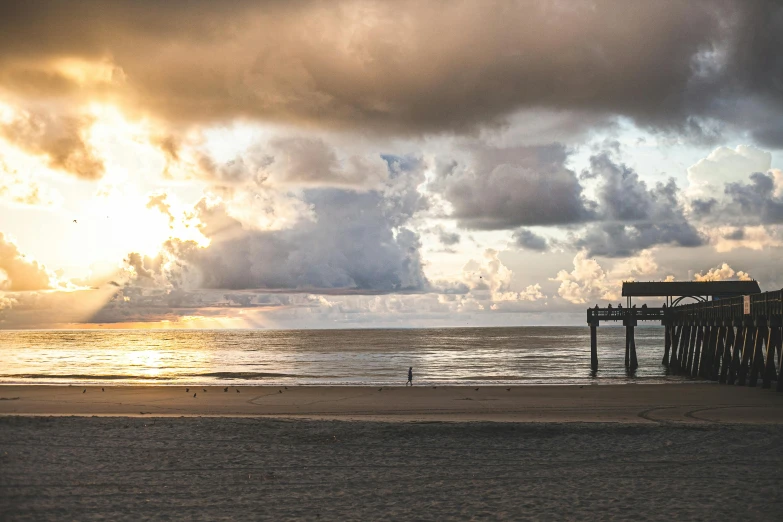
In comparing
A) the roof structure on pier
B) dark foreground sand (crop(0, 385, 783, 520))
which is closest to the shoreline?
dark foreground sand (crop(0, 385, 783, 520))

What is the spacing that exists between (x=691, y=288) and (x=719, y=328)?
2011 centimetres

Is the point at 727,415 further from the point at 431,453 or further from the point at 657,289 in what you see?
the point at 657,289

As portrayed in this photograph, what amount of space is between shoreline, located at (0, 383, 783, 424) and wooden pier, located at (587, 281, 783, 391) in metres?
1.61

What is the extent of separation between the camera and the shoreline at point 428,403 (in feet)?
70.4

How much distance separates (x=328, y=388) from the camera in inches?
1355

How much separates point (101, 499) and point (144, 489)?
0.75m

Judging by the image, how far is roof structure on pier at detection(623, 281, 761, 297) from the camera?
184ft

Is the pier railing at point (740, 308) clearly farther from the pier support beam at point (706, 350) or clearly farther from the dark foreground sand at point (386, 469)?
the dark foreground sand at point (386, 469)

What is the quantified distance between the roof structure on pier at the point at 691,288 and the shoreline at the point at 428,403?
917 inches

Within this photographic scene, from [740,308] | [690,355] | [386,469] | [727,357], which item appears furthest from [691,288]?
[386,469]

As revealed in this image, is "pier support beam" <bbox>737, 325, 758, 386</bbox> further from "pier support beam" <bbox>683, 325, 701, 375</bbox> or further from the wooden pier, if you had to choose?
"pier support beam" <bbox>683, 325, 701, 375</bbox>

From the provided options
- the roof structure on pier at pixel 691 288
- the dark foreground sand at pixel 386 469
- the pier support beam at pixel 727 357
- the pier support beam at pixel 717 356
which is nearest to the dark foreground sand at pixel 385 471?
the dark foreground sand at pixel 386 469

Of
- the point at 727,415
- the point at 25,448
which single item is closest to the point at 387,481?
the point at 25,448

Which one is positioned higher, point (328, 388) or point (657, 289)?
point (657, 289)
